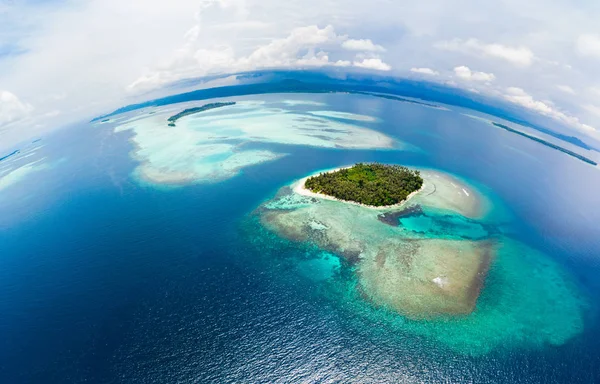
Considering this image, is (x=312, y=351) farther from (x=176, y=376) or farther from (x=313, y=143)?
(x=313, y=143)

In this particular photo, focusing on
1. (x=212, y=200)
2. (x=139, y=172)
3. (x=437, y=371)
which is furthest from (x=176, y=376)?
(x=139, y=172)

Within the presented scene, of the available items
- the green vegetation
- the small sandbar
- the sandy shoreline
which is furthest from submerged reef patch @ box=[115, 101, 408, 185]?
the green vegetation

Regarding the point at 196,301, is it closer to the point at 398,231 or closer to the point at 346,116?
the point at 398,231

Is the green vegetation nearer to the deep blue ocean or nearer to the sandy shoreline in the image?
the sandy shoreline

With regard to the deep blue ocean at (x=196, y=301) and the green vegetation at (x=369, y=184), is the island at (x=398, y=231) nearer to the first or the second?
the green vegetation at (x=369, y=184)

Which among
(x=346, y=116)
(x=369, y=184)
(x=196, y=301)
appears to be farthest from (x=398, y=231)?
(x=346, y=116)
